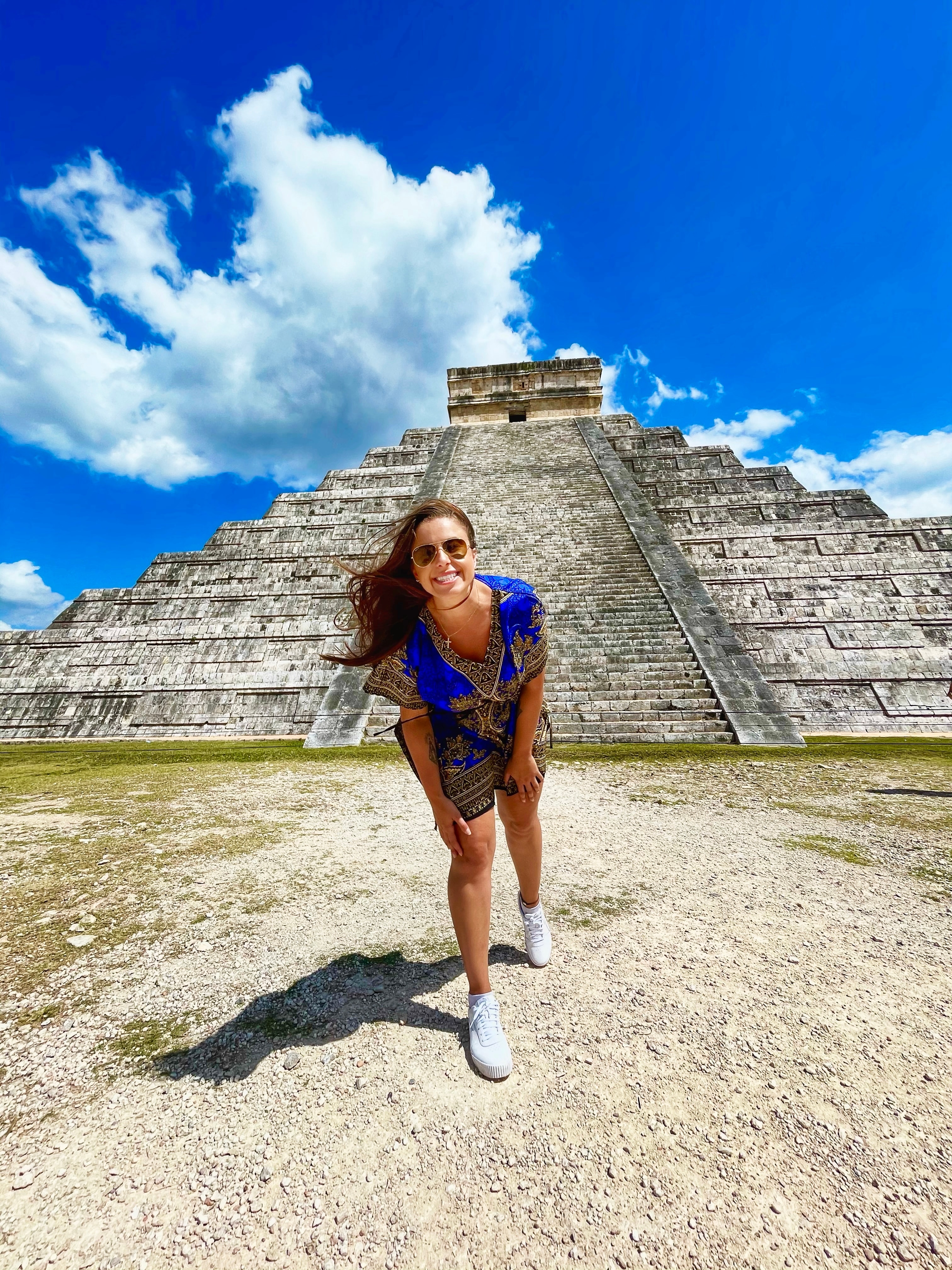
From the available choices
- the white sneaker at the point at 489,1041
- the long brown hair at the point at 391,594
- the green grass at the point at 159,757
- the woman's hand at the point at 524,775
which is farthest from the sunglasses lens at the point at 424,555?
the green grass at the point at 159,757

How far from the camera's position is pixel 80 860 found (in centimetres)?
369

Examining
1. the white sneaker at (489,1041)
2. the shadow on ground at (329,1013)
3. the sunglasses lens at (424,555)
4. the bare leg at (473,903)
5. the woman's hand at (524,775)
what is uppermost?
the sunglasses lens at (424,555)

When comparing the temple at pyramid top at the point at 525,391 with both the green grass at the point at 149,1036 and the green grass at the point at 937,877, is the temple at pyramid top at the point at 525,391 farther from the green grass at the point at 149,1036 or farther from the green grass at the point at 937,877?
the green grass at the point at 149,1036

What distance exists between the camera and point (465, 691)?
87.3 inches

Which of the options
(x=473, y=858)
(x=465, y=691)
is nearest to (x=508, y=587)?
(x=465, y=691)

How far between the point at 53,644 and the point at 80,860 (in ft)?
34.2

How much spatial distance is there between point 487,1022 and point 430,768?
95 centimetres

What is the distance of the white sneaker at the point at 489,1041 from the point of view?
184 centimetres

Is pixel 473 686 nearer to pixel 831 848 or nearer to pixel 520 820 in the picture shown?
pixel 520 820

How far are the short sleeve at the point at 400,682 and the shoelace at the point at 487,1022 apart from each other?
1156 mm

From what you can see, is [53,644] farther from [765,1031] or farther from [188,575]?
[765,1031]

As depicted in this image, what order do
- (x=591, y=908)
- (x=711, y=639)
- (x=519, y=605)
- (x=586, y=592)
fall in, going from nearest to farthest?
1. (x=519, y=605)
2. (x=591, y=908)
3. (x=711, y=639)
4. (x=586, y=592)

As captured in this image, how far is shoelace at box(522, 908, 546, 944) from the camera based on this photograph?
2.52 m

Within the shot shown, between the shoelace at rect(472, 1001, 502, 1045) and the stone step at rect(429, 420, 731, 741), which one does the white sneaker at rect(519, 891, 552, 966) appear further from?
the stone step at rect(429, 420, 731, 741)
